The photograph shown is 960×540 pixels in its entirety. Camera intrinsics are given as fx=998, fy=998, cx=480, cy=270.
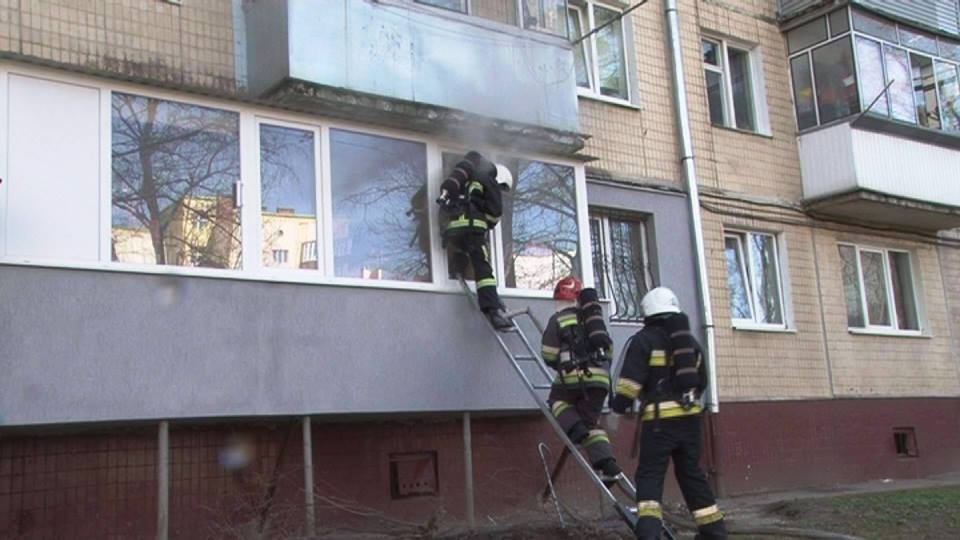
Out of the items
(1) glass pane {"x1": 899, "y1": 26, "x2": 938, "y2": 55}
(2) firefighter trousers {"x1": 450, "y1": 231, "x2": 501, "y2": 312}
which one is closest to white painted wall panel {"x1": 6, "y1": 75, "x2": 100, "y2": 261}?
(2) firefighter trousers {"x1": 450, "y1": 231, "x2": 501, "y2": 312}

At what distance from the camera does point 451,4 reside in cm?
905

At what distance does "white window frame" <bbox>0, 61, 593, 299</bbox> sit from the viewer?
6770mm

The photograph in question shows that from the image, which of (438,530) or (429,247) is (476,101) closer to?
(429,247)

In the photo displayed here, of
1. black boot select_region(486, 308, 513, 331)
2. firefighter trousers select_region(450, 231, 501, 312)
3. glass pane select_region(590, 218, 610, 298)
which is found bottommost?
black boot select_region(486, 308, 513, 331)

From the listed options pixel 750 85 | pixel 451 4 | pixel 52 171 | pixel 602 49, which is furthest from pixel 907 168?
pixel 52 171

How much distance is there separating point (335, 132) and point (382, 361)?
194 cm

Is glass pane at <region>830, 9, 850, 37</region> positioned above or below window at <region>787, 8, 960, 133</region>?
above

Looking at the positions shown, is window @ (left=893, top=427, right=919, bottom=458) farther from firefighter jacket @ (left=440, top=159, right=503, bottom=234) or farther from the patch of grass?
firefighter jacket @ (left=440, top=159, right=503, bottom=234)

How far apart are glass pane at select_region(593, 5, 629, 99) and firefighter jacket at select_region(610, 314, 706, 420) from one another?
546 centimetres

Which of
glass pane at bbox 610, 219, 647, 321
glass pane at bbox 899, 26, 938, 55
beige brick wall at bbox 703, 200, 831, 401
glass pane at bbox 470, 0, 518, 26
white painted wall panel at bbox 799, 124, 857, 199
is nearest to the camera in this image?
glass pane at bbox 470, 0, 518, 26

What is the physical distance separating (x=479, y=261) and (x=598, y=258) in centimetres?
283

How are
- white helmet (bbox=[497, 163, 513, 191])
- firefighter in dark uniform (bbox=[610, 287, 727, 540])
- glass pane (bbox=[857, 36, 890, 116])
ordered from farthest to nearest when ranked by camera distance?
glass pane (bbox=[857, 36, 890, 116]) → white helmet (bbox=[497, 163, 513, 191]) → firefighter in dark uniform (bbox=[610, 287, 727, 540])

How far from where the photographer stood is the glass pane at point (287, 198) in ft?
25.5

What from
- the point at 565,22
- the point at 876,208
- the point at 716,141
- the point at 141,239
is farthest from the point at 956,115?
the point at 141,239
